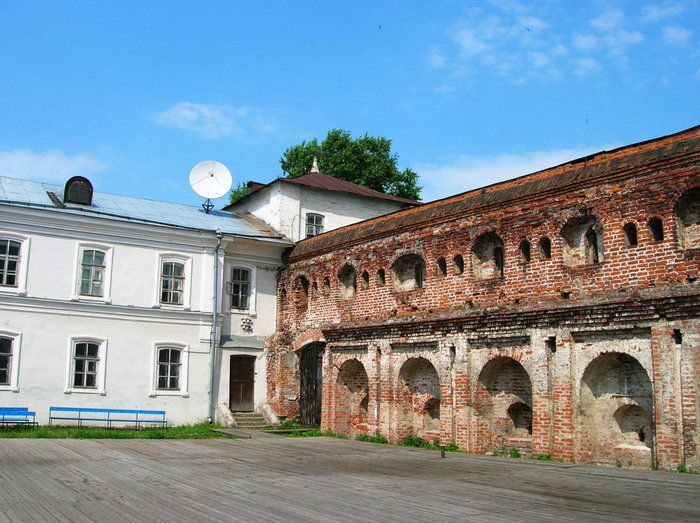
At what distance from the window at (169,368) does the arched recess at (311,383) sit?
4.00m

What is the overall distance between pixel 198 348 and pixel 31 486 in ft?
43.9

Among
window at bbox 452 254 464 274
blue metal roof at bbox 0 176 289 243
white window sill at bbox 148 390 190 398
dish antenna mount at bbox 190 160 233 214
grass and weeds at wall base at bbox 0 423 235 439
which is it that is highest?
dish antenna mount at bbox 190 160 233 214

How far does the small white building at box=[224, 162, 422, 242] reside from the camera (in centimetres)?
2645

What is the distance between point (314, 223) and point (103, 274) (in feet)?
26.5

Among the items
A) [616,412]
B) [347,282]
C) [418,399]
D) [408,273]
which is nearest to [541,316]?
[616,412]

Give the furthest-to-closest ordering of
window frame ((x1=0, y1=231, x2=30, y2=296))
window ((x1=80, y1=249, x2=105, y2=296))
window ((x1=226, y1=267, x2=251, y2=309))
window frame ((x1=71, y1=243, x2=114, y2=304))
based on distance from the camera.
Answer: window ((x1=226, y1=267, x2=251, y2=309))
window ((x1=80, y1=249, x2=105, y2=296))
window frame ((x1=71, y1=243, x2=114, y2=304))
window frame ((x1=0, y1=231, x2=30, y2=296))

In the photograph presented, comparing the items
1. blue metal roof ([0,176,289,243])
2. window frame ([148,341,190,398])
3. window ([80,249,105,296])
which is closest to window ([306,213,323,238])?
blue metal roof ([0,176,289,243])

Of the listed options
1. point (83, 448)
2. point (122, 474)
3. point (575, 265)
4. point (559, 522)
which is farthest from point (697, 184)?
point (83, 448)

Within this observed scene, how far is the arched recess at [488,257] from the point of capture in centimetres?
1698

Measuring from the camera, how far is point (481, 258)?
17.3 metres

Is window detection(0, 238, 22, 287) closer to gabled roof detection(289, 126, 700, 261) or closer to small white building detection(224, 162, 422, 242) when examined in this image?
small white building detection(224, 162, 422, 242)

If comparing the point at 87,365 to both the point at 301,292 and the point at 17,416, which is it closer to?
the point at 17,416

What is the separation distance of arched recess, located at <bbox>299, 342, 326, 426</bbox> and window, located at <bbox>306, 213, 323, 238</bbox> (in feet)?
16.6

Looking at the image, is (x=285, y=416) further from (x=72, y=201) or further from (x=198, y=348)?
(x=72, y=201)
